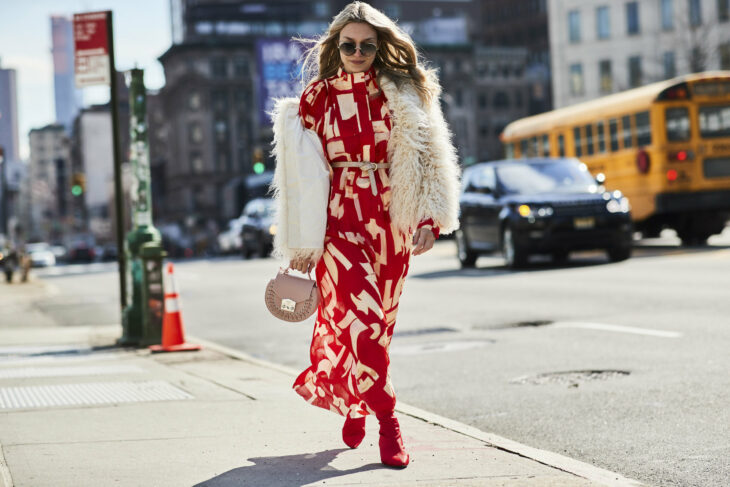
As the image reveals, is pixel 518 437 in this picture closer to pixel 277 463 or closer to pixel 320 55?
pixel 277 463

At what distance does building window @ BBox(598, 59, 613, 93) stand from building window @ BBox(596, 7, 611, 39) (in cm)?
158

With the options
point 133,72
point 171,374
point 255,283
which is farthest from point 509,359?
point 255,283

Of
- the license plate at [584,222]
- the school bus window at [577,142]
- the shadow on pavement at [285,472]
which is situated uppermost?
the school bus window at [577,142]

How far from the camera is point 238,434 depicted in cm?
569

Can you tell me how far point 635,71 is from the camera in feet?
241

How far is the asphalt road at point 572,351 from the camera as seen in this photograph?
18.4 ft

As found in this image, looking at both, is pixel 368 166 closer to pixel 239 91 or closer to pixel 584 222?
pixel 584 222

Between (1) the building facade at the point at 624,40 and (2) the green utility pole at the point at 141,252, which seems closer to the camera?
(2) the green utility pole at the point at 141,252

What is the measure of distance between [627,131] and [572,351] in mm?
14680

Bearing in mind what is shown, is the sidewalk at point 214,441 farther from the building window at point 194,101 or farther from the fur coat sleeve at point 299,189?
the building window at point 194,101

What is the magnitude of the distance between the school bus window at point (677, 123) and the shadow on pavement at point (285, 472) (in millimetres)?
17837

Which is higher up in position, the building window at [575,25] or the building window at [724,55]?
the building window at [575,25]

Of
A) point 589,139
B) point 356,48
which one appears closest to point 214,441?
point 356,48

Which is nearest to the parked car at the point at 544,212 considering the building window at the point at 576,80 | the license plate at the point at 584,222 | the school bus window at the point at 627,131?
the license plate at the point at 584,222
